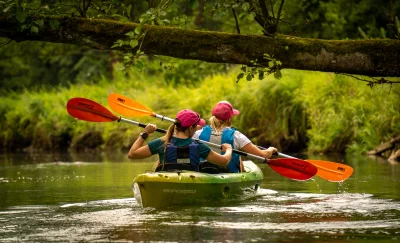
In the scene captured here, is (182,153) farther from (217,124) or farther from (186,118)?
(217,124)

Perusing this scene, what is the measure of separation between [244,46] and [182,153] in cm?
133

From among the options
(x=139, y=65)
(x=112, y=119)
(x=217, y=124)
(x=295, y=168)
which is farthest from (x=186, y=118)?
(x=295, y=168)

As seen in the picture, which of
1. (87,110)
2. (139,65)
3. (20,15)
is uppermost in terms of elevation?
(20,15)

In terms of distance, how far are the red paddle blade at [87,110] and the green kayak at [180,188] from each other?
1.82m

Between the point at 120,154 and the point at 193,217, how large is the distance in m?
14.3

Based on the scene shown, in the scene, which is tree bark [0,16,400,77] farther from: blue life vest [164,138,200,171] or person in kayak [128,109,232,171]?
blue life vest [164,138,200,171]

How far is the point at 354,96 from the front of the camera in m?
20.8

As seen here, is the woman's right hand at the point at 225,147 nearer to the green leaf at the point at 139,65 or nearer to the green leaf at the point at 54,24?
the green leaf at the point at 139,65

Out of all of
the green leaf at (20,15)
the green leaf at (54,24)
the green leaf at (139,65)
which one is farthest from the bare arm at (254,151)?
the green leaf at (20,15)

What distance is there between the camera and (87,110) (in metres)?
12.2

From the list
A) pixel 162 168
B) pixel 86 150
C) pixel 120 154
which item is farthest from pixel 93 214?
pixel 86 150

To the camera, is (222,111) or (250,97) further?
(250,97)

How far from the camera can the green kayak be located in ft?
33.0

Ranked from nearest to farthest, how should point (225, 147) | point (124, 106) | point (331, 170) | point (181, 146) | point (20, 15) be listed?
point (20, 15)
point (181, 146)
point (225, 147)
point (331, 170)
point (124, 106)
